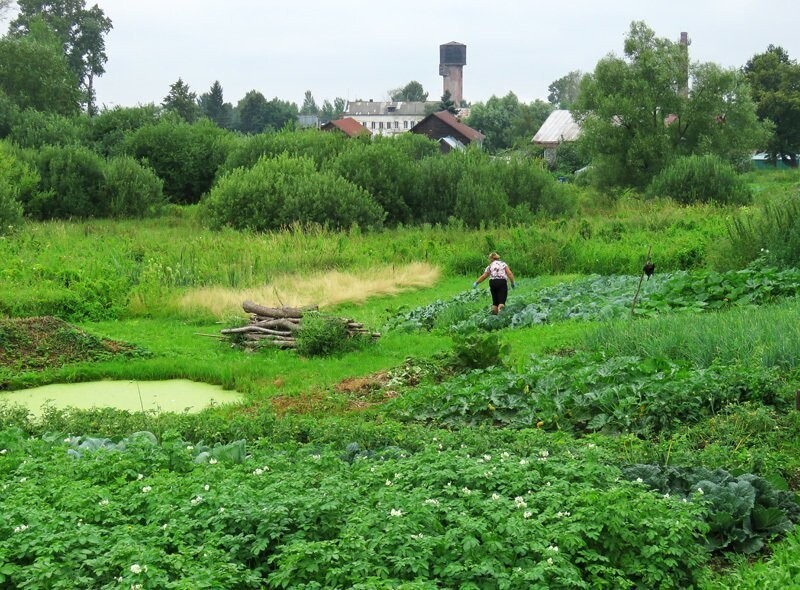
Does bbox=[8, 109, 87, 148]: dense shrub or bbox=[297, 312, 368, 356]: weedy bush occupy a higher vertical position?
bbox=[8, 109, 87, 148]: dense shrub

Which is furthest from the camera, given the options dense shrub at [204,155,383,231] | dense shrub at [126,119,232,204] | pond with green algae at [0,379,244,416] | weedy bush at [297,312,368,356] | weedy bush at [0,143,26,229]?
dense shrub at [126,119,232,204]

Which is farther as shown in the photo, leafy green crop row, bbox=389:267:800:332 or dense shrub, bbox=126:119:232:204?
dense shrub, bbox=126:119:232:204

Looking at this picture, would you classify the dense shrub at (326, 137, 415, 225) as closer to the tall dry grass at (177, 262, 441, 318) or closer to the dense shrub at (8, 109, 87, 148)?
the tall dry grass at (177, 262, 441, 318)

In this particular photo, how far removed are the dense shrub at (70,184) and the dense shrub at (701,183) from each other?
26.3 metres

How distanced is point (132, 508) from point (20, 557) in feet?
2.74

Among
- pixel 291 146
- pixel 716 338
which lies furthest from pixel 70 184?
pixel 716 338

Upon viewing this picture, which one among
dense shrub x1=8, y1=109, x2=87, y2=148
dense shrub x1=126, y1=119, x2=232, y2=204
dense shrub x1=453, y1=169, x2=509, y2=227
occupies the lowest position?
dense shrub x1=453, y1=169, x2=509, y2=227

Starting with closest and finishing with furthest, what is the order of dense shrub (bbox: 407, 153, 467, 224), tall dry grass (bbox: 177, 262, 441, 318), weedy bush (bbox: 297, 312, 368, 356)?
weedy bush (bbox: 297, 312, 368, 356)
tall dry grass (bbox: 177, 262, 441, 318)
dense shrub (bbox: 407, 153, 467, 224)

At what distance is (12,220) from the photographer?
34.0 meters

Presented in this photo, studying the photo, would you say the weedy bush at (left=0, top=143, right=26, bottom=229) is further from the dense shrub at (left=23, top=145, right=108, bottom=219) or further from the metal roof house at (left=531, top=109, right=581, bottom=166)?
the metal roof house at (left=531, top=109, right=581, bottom=166)

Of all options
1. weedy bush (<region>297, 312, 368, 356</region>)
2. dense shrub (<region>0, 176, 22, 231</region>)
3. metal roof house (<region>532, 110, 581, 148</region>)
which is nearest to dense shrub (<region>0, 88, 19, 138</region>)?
dense shrub (<region>0, 176, 22, 231</region>)

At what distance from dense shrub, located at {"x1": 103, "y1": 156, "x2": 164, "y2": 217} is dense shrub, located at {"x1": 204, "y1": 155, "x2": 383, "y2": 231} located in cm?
983

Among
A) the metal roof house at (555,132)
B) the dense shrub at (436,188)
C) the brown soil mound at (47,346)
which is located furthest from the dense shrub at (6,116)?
the brown soil mound at (47,346)

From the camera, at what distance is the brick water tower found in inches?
7239
